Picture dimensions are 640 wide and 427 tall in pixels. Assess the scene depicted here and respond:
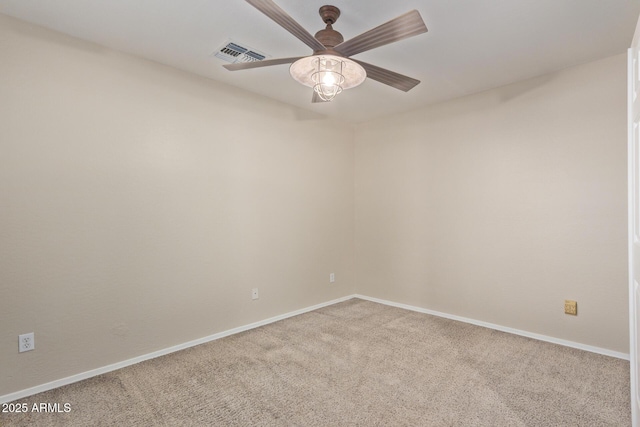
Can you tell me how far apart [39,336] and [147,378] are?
2.45 feet

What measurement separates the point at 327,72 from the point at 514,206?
7.85 feet

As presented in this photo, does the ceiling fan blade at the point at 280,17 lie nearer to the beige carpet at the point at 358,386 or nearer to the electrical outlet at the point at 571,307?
the beige carpet at the point at 358,386

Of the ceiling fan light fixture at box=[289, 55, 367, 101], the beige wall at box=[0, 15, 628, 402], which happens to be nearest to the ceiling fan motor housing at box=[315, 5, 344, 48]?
the ceiling fan light fixture at box=[289, 55, 367, 101]

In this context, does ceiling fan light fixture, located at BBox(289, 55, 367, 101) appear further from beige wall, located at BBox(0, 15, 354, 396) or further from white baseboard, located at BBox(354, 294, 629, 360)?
white baseboard, located at BBox(354, 294, 629, 360)

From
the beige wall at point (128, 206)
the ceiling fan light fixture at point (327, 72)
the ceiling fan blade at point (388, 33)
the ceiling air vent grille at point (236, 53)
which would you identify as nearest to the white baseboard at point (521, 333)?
the beige wall at point (128, 206)

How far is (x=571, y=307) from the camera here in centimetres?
291

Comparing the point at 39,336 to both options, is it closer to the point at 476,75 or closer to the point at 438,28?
the point at 438,28

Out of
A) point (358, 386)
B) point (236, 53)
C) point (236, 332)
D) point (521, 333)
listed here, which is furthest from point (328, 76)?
point (521, 333)

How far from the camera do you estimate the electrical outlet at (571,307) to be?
9.47 ft

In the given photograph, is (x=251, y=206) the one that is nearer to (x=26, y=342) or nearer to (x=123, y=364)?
(x=123, y=364)

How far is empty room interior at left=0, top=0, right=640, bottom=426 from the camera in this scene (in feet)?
6.89

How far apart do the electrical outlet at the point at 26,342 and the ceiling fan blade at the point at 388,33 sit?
2.64 m

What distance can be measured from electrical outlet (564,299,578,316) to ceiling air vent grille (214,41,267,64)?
3.28m

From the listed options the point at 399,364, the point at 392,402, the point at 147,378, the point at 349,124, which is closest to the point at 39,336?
the point at 147,378
